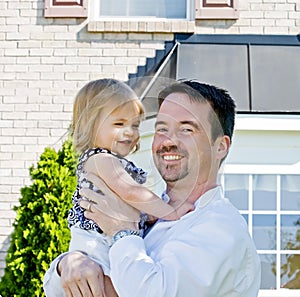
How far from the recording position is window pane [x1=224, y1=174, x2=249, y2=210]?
20.4 ft

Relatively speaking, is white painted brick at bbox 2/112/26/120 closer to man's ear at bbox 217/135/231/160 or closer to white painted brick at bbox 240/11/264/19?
white painted brick at bbox 240/11/264/19

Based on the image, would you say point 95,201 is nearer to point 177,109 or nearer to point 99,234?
point 99,234

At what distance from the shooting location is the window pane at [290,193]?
6.26 metres

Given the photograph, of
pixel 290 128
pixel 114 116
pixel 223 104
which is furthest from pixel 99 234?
pixel 290 128

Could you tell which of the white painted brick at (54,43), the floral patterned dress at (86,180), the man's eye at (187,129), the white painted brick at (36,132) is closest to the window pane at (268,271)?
the white painted brick at (36,132)

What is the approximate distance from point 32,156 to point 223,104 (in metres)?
5.48

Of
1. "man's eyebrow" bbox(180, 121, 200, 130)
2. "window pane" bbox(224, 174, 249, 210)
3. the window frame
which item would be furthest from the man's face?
"window pane" bbox(224, 174, 249, 210)

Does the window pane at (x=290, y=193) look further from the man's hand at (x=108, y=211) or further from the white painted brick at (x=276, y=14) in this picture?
the man's hand at (x=108, y=211)

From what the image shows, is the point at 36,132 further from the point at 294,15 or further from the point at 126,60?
the point at 294,15

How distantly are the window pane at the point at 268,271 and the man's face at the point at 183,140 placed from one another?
4356 millimetres

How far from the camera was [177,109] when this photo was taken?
200 centimetres

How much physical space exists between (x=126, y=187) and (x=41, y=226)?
4317 millimetres

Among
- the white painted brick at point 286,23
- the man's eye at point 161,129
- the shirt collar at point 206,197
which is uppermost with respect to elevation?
the white painted brick at point 286,23

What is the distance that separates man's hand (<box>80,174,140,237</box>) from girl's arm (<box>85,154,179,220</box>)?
17 mm
